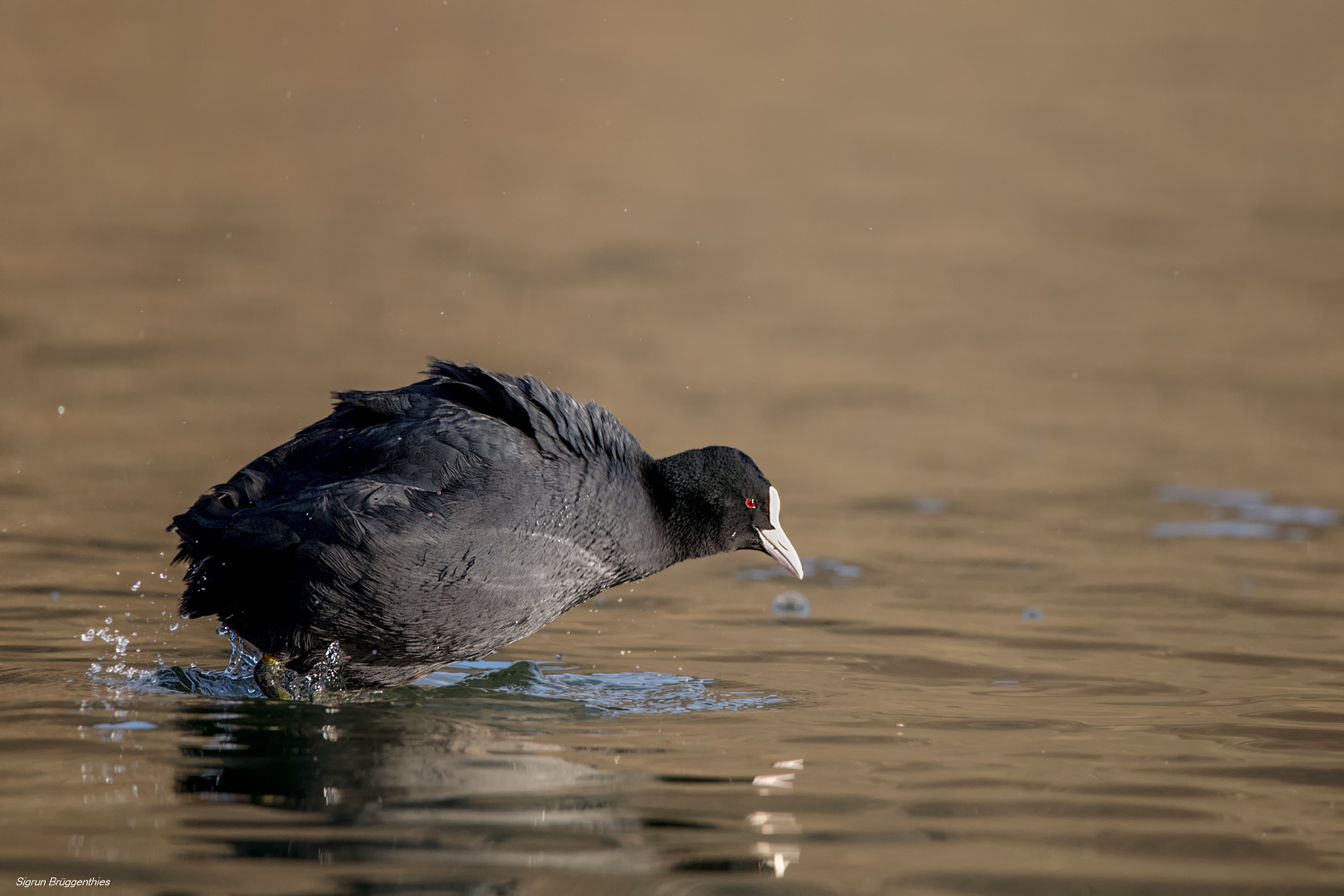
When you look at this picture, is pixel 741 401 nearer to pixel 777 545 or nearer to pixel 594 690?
pixel 777 545

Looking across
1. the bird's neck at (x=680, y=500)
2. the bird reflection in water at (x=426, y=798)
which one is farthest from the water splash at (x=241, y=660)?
the bird's neck at (x=680, y=500)

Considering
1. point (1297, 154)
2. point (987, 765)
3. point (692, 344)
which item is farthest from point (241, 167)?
point (987, 765)

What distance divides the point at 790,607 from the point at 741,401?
12.3ft

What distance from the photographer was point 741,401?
421 inches

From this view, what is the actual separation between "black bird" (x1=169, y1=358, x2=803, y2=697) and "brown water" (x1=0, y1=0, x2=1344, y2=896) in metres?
0.31

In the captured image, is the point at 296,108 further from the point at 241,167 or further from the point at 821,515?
the point at 821,515

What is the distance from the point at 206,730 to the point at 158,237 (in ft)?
31.8

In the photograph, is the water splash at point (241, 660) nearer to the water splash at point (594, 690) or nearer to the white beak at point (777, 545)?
the water splash at point (594, 690)

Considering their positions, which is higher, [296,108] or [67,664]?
[296,108]

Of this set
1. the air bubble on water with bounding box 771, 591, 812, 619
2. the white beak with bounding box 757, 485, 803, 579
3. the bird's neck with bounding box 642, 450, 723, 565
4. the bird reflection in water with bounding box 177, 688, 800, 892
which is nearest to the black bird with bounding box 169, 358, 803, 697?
the bird's neck with bounding box 642, 450, 723, 565

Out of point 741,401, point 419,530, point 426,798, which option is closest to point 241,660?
point 419,530

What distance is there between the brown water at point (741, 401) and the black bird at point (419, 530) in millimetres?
312

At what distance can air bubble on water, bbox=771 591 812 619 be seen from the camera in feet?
22.8

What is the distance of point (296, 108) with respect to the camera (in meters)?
17.6
